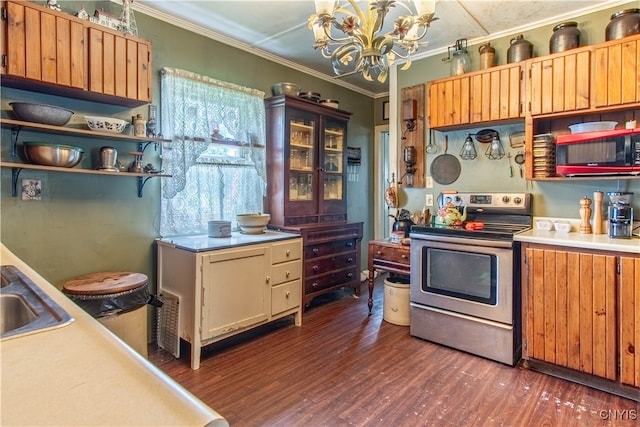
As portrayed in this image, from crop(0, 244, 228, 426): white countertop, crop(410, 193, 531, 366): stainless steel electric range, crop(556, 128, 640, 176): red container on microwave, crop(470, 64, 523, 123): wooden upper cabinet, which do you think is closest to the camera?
crop(0, 244, 228, 426): white countertop

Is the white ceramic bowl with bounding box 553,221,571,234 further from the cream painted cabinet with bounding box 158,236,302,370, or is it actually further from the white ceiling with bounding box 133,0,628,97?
the cream painted cabinet with bounding box 158,236,302,370

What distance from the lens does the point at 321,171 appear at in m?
3.82

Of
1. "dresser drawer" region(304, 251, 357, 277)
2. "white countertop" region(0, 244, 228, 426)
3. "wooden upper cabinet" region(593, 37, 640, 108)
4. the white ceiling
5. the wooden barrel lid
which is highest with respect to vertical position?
the white ceiling

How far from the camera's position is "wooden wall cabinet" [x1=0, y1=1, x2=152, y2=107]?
Result: 1901 mm

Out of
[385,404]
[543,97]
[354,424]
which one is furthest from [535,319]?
[543,97]

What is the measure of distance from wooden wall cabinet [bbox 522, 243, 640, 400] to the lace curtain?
7.72 feet

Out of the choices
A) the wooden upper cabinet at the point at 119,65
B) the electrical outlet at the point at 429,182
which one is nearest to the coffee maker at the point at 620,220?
the electrical outlet at the point at 429,182

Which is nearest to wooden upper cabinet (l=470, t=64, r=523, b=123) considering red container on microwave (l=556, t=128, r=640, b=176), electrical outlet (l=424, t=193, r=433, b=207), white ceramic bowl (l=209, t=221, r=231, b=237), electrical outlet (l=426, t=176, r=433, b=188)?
red container on microwave (l=556, t=128, r=640, b=176)

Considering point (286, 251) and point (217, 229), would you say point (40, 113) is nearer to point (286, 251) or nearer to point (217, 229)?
point (217, 229)

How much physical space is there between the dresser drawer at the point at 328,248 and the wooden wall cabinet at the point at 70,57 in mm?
1866

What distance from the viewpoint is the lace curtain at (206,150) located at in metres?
2.77

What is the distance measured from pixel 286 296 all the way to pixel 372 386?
1.11 metres

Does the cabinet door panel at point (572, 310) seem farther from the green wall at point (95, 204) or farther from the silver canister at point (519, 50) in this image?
the green wall at point (95, 204)

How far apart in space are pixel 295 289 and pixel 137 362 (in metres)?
2.47
